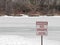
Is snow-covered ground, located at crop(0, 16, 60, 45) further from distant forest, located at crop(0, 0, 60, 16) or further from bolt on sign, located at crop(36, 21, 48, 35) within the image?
distant forest, located at crop(0, 0, 60, 16)

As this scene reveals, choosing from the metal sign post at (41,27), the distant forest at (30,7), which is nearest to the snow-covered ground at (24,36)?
the metal sign post at (41,27)

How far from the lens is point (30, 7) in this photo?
3275 cm

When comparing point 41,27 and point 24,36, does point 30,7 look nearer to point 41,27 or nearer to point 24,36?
point 24,36

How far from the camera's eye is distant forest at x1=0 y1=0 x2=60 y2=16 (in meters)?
31.0

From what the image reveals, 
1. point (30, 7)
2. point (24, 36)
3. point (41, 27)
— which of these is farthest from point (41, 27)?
point (30, 7)

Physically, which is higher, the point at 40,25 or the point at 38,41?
the point at 40,25

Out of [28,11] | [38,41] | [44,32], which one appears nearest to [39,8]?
[28,11]

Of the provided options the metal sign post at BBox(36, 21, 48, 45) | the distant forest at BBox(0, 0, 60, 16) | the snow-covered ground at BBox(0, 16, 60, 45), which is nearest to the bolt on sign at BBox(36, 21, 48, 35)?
the metal sign post at BBox(36, 21, 48, 45)

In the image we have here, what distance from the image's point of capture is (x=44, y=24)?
300 inches

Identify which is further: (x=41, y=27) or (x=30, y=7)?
(x=30, y=7)

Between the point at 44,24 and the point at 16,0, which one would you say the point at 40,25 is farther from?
the point at 16,0

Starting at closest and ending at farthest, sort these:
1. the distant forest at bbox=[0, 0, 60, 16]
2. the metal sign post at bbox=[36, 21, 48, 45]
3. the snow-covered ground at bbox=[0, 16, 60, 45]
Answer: the metal sign post at bbox=[36, 21, 48, 45]
the snow-covered ground at bbox=[0, 16, 60, 45]
the distant forest at bbox=[0, 0, 60, 16]

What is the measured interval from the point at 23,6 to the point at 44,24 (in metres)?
25.0

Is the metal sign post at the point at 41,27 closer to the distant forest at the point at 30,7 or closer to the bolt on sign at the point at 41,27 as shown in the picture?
the bolt on sign at the point at 41,27
